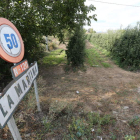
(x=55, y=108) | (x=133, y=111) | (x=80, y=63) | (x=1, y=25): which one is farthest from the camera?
(x=80, y=63)

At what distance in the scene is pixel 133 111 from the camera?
2.89m

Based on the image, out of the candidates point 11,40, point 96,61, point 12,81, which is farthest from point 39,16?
point 96,61

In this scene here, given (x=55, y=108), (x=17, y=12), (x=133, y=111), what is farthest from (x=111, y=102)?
(x=17, y=12)

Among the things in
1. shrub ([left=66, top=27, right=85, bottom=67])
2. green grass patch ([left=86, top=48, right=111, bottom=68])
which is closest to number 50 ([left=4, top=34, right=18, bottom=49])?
shrub ([left=66, top=27, right=85, bottom=67])

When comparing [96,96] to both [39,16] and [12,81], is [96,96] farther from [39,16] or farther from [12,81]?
[39,16]

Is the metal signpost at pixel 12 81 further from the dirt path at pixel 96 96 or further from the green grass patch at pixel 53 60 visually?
the green grass patch at pixel 53 60

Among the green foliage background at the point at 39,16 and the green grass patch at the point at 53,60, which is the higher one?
the green foliage background at the point at 39,16

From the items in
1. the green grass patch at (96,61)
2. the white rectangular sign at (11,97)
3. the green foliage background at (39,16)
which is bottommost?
the green grass patch at (96,61)

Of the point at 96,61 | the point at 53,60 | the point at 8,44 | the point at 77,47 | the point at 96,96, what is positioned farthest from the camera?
the point at 96,61

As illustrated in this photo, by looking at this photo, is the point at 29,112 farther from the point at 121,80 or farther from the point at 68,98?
the point at 121,80

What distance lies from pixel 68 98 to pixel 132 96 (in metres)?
2.30

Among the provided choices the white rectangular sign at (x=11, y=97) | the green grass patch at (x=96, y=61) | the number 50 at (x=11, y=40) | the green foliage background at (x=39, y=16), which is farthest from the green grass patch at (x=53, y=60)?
the white rectangular sign at (x=11, y=97)

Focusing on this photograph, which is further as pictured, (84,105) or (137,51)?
(137,51)

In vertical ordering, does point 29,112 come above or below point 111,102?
above
